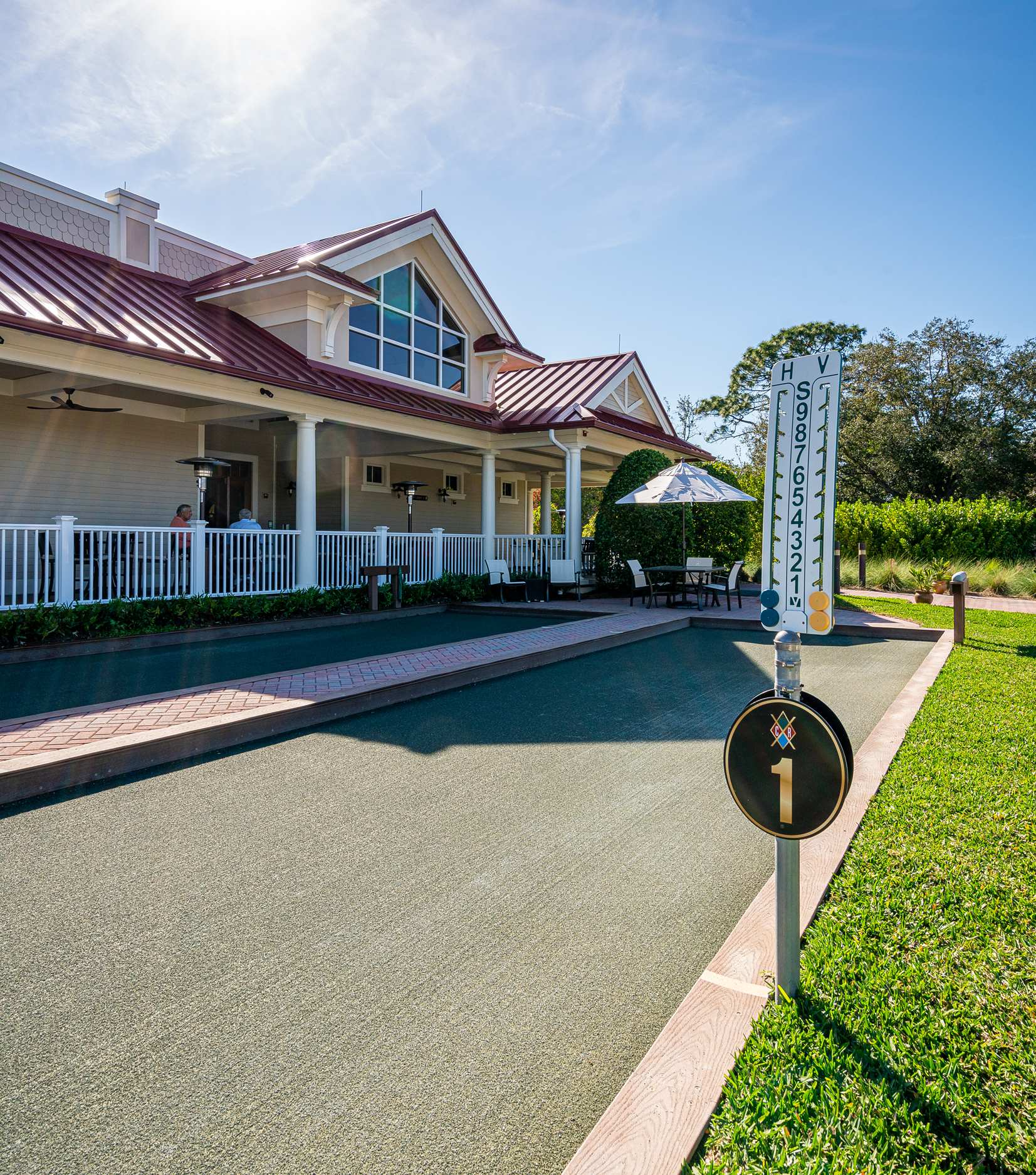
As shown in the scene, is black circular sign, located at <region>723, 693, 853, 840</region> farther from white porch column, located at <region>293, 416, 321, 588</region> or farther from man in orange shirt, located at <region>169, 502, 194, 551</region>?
white porch column, located at <region>293, 416, 321, 588</region>

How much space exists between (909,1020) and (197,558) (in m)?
10.5

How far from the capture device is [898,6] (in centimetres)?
873

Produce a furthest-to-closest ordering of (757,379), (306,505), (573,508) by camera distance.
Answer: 1. (757,379)
2. (573,508)
3. (306,505)

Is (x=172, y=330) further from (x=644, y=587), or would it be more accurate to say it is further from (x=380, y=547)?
(x=644, y=587)

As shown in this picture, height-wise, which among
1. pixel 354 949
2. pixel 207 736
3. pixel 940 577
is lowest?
pixel 354 949

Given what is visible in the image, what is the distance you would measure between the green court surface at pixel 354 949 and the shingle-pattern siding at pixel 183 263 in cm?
1233

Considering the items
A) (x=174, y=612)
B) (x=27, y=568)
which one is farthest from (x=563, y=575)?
(x=27, y=568)

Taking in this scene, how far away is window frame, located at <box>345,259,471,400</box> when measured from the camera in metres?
14.8

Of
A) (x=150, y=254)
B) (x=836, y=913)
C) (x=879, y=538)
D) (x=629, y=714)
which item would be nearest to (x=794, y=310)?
(x=879, y=538)

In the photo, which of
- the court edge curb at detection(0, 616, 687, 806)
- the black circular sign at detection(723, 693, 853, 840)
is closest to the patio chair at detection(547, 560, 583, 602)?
the court edge curb at detection(0, 616, 687, 806)

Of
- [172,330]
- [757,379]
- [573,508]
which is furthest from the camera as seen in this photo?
[757,379]

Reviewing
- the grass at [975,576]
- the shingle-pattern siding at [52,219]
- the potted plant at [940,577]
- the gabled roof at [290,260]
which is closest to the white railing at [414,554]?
the gabled roof at [290,260]

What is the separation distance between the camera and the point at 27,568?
9000 millimetres

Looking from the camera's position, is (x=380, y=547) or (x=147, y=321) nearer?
(x=147, y=321)
